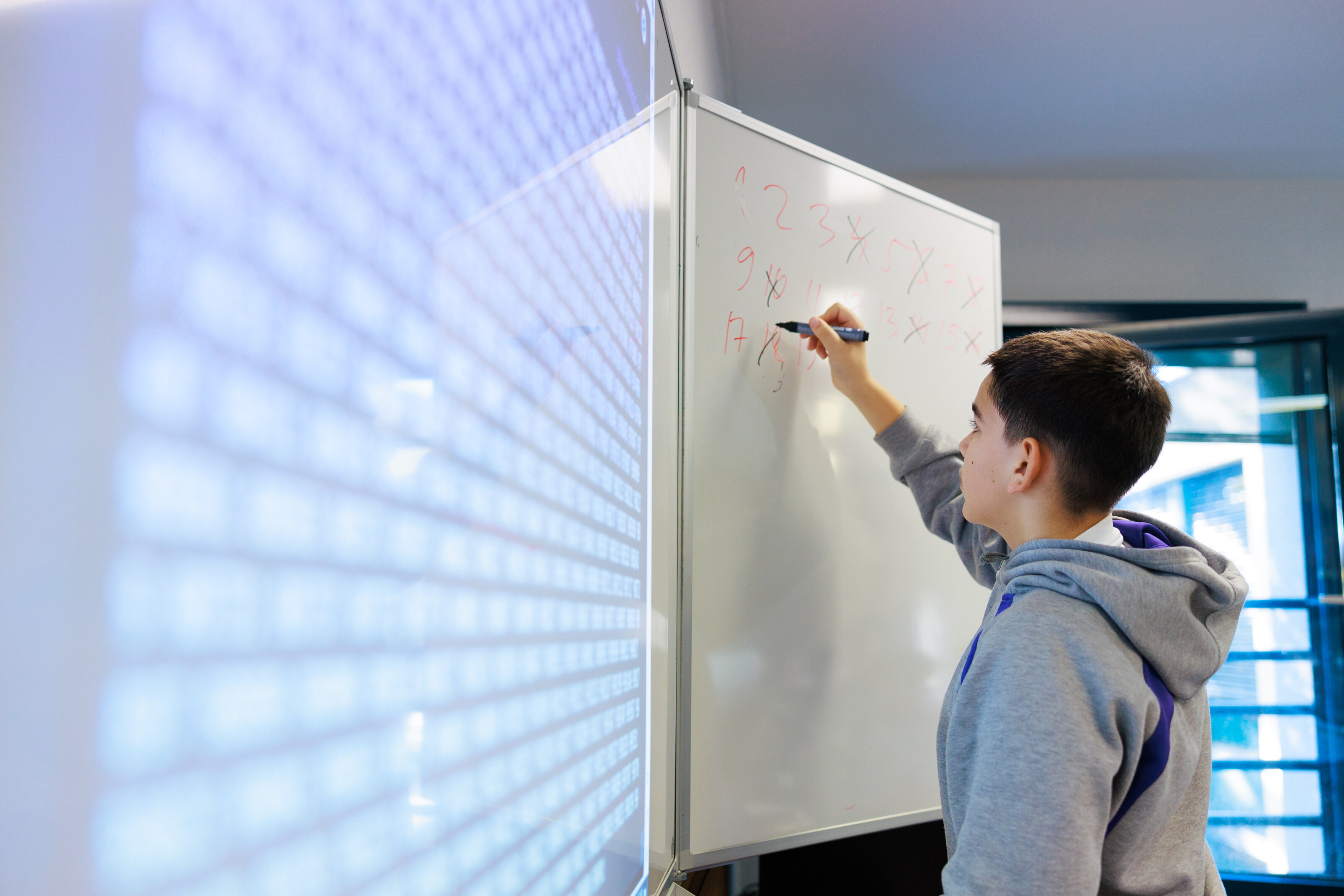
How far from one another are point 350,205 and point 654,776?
2.21 ft

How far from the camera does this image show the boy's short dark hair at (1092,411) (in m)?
0.78

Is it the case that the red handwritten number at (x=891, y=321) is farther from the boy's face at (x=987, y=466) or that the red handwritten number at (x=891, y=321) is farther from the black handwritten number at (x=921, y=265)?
the boy's face at (x=987, y=466)

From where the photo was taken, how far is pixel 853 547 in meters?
1.21

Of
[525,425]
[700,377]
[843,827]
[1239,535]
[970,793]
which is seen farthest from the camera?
[1239,535]

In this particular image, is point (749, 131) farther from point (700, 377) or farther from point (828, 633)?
point (828, 633)

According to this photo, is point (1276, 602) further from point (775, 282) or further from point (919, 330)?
point (775, 282)

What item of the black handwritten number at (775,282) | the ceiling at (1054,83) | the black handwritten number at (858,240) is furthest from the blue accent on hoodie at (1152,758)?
the ceiling at (1054,83)

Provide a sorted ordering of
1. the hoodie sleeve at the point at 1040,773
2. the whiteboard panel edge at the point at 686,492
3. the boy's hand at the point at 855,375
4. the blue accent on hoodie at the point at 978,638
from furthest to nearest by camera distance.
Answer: the boy's hand at the point at 855,375
the whiteboard panel edge at the point at 686,492
the blue accent on hoodie at the point at 978,638
the hoodie sleeve at the point at 1040,773

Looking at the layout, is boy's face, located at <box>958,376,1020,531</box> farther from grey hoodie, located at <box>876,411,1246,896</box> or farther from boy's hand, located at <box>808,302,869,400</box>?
boy's hand, located at <box>808,302,869,400</box>

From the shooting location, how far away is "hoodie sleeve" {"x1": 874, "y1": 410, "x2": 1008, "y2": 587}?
115cm

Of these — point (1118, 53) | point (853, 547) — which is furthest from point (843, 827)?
point (1118, 53)

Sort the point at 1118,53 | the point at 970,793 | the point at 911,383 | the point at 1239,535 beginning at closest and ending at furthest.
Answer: the point at 970,793, the point at 911,383, the point at 1118,53, the point at 1239,535

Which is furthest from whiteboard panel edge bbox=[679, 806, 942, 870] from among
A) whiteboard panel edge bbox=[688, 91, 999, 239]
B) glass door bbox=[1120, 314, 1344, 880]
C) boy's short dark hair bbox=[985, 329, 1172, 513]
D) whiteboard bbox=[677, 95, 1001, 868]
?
glass door bbox=[1120, 314, 1344, 880]

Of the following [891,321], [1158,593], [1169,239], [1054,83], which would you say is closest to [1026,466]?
[1158,593]
